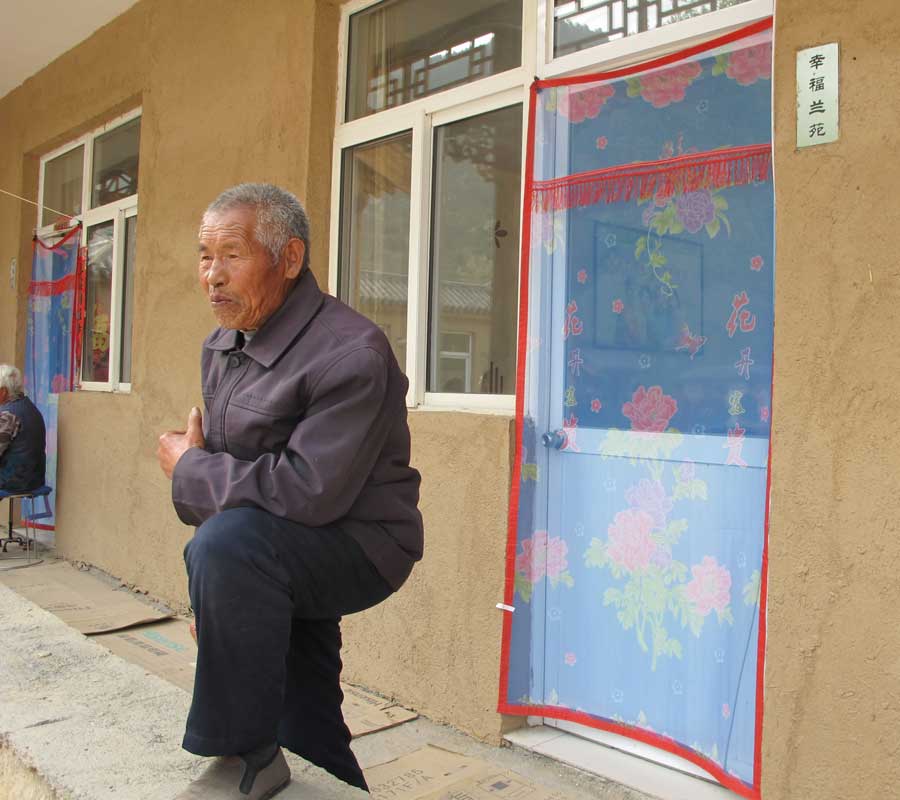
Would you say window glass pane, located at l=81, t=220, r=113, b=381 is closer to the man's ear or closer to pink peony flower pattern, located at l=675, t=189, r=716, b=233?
pink peony flower pattern, located at l=675, t=189, r=716, b=233

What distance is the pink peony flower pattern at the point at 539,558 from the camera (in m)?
3.17

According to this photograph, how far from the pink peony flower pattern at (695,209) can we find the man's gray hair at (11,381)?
535cm

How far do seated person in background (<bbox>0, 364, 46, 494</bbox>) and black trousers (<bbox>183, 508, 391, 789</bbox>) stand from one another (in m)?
5.11

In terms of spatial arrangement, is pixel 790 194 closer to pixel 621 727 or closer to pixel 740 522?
pixel 740 522

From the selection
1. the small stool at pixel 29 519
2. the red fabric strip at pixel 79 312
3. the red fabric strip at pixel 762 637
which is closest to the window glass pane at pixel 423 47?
the red fabric strip at pixel 762 637

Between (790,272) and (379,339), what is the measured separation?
1207mm

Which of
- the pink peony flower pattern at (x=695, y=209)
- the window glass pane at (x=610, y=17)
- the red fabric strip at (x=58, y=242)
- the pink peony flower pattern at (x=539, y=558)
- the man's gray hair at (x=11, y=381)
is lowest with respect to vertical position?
the pink peony flower pattern at (x=539, y=558)

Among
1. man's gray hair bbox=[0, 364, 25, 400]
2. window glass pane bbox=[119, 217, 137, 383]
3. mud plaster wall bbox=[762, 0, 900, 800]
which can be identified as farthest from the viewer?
man's gray hair bbox=[0, 364, 25, 400]

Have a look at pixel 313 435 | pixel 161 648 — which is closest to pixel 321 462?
pixel 313 435

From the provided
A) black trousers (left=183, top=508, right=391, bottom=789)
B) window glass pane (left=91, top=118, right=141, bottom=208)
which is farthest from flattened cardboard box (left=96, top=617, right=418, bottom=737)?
window glass pane (left=91, top=118, right=141, bottom=208)

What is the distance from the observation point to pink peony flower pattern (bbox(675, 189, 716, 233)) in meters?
2.77

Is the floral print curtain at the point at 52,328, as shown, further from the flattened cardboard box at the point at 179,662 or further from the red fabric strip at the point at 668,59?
the red fabric strip at the point at 668,59

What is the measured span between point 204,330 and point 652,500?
2.77 metres

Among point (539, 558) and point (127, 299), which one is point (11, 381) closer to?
point (127, 299)
